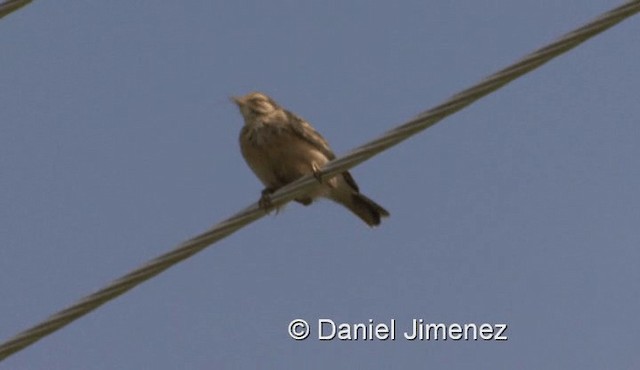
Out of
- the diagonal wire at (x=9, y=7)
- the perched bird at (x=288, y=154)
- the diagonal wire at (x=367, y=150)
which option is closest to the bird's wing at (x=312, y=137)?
the perched bird at (x=288, y=154)

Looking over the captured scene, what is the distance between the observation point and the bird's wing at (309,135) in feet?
39.2

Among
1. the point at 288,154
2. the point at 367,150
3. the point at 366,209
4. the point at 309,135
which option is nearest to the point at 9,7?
the point at 367,150

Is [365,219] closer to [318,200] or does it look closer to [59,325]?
[318,200]

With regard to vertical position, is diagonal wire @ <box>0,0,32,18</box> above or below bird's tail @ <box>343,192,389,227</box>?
below

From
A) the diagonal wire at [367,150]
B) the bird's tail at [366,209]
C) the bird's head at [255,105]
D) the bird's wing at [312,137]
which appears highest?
the bird's head at [255,105]

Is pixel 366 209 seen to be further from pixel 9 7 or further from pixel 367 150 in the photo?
pixel 9 7

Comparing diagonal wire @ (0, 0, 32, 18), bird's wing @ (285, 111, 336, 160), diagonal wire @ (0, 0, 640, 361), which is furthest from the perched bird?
diagonal wire @ (0, 0, 32, 18)

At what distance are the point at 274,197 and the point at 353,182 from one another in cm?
344

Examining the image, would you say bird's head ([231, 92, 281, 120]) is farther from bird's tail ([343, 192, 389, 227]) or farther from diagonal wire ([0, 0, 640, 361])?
diagonal wire ([0, 0, 640, 361])

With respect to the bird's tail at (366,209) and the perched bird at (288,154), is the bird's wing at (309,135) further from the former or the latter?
the bird's tail at (366,209)

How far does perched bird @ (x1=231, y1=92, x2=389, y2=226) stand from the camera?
38.7ft

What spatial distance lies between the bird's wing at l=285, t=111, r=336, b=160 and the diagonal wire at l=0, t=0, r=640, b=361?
12.5 feet

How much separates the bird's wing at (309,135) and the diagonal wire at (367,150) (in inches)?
150

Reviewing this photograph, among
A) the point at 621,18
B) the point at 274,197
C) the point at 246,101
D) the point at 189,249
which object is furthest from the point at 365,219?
the point at 621,18
